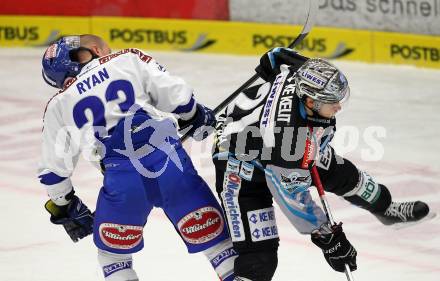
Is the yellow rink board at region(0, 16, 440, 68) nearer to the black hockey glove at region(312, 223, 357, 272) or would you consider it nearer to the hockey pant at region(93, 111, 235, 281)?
the black hockey glove at region(312, 223, 357, 272)

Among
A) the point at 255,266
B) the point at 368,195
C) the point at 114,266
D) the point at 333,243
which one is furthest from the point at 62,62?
the point at 368,195

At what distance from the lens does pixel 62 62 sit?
5.11 meters

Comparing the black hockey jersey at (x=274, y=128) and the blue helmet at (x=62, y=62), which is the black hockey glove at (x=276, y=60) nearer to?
the black hockey jersey at (x=274, y=128)

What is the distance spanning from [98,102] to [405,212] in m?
1.84

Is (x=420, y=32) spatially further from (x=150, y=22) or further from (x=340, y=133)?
(x=150, y=22)

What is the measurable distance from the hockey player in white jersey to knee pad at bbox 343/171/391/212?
3.04ft

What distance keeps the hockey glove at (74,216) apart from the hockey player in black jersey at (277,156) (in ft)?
2.01

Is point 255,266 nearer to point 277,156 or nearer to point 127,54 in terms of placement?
point 277,156

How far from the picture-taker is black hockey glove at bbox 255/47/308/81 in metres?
5.58

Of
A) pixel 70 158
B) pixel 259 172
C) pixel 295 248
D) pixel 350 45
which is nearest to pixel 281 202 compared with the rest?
pixel 259 172

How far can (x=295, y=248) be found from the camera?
6746 mm

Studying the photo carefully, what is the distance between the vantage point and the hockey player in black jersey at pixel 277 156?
5.00 metres

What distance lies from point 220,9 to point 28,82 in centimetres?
198

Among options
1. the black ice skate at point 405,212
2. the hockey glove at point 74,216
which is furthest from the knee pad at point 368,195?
the hockey glove at point 74,216
